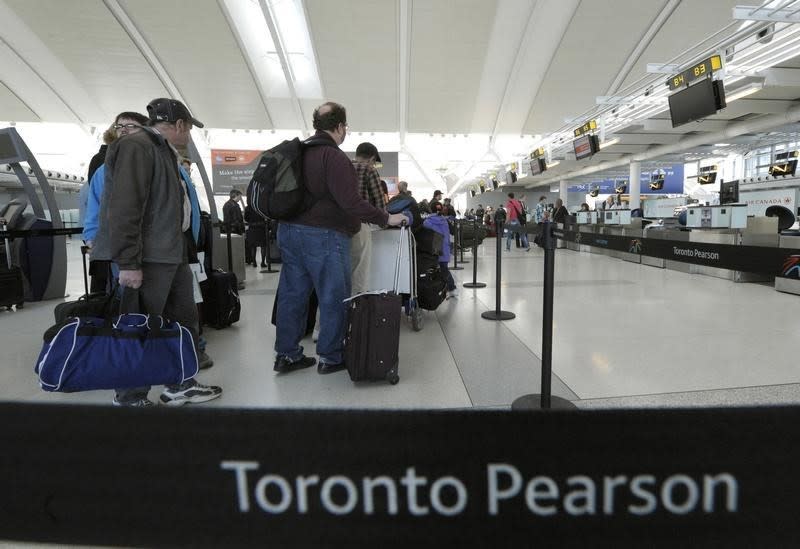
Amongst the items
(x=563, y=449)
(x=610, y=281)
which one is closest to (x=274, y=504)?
(x=563, y=449)

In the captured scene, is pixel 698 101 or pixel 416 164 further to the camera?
pixel 416 164

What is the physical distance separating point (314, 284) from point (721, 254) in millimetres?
6773

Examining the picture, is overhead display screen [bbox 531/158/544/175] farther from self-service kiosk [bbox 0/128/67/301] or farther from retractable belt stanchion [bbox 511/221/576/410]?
retractable belt stanchion [bbox 511/221/576/410]

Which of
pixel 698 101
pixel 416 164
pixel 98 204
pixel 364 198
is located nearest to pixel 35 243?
pixel 98 204

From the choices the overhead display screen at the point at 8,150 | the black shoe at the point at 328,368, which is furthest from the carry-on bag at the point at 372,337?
the overhead display screen at the point at 8,150

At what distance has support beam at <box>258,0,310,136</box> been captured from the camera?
21.8m

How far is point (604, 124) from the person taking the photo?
18.6 metres

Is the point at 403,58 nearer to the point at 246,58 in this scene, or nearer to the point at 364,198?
the point at 246,58

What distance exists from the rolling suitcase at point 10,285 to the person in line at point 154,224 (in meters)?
3.89

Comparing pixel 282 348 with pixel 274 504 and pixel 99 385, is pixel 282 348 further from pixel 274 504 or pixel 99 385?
pixel 274 504

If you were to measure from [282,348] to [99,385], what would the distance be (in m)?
1.13

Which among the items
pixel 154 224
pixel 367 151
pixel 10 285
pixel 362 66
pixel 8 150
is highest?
pixel 362 66

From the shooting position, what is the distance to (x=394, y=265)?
398 centimetres

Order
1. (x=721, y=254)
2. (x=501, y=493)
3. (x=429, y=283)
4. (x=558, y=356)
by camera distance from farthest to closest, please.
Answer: (x=721, y=254) < (x=429, y=283) < (x=558, y=356) < (x=501, y=493)
